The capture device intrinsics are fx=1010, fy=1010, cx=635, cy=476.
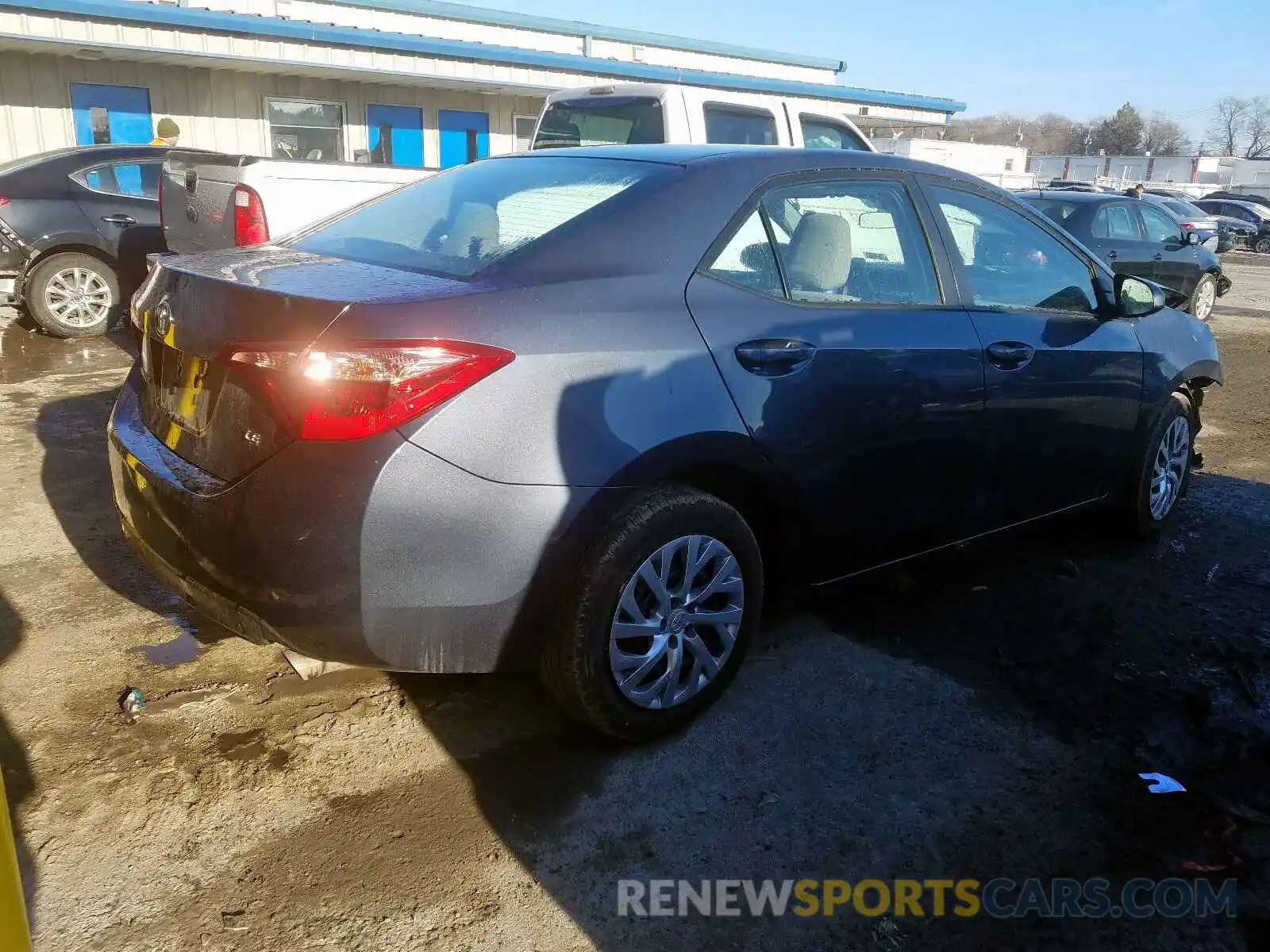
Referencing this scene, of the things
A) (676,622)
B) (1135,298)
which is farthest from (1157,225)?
(676,622)

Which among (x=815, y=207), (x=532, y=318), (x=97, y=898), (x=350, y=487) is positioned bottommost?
(x=97, y=898)

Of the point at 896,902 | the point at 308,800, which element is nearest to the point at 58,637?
the point at 308,800

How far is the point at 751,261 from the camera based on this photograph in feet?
10.2

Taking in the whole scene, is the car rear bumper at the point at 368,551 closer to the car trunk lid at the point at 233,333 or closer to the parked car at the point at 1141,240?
the car trunk lid at the point at 233,333

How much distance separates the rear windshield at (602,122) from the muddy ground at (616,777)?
15.7ft

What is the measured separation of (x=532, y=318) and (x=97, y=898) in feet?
5.68

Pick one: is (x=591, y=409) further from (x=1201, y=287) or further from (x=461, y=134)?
(x=461, y=134)

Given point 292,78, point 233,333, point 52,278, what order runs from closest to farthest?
point 233,333 < point 52,278 < point 292,78

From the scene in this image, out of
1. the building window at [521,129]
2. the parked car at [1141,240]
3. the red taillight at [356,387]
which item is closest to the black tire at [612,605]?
the red taillight at [356,387]

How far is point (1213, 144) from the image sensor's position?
103375 mm

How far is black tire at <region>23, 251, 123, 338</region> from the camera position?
28.7 ft

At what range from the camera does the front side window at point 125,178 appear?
9016mm

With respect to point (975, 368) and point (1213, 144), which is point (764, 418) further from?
point (1213, 144)

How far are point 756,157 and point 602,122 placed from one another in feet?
17.2
